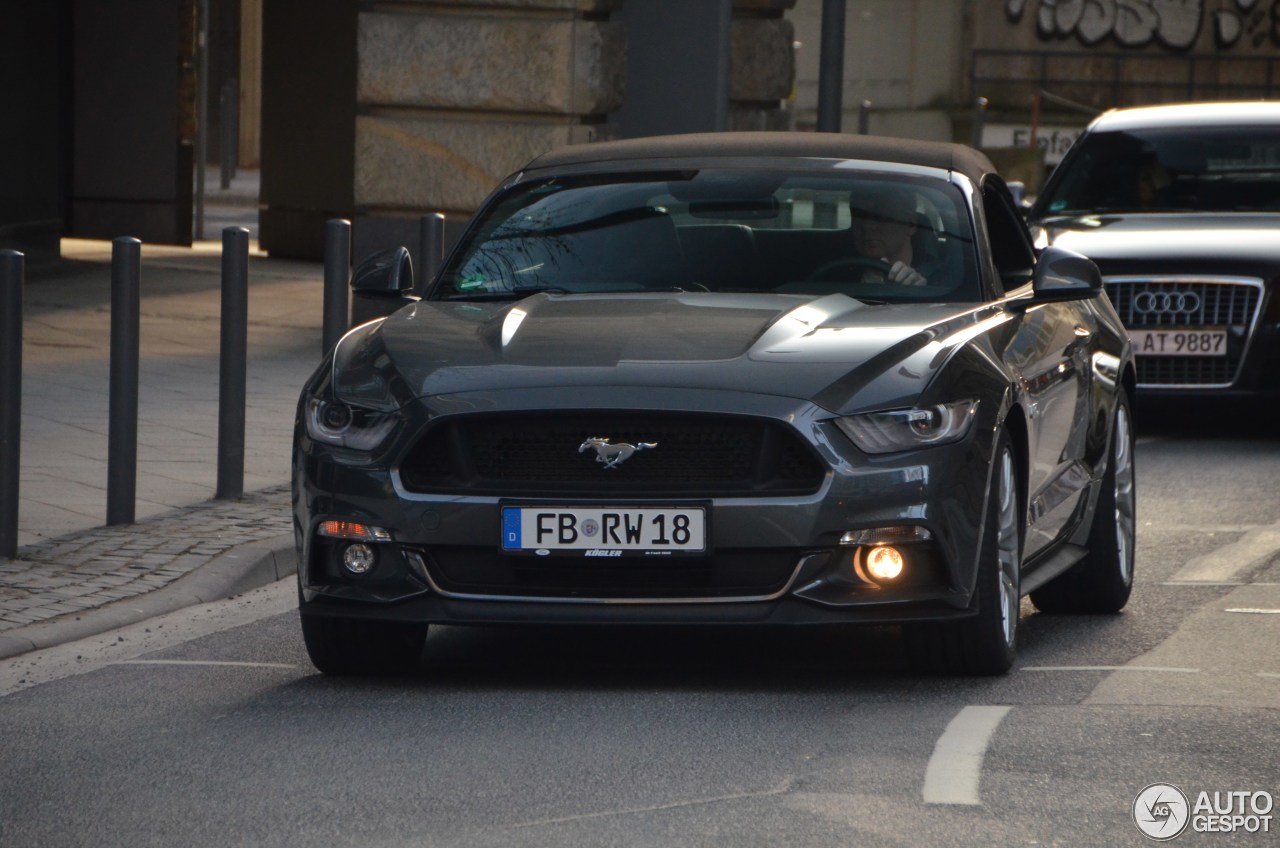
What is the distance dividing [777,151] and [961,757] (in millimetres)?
2593

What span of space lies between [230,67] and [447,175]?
32555 millimetres

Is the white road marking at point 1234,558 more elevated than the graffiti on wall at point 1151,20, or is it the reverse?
the graffiti on wall at point 1151,20

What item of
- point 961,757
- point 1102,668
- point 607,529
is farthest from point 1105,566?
point 961,757

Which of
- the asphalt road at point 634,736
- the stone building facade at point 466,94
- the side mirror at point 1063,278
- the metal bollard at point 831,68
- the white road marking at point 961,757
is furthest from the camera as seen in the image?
the stone building facade at point 466,94

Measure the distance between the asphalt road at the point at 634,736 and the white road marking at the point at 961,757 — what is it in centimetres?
1

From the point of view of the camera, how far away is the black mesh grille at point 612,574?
612cm

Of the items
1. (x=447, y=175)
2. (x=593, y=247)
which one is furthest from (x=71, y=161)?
(x=593, y=247)

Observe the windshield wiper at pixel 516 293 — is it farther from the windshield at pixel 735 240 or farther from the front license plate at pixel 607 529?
the front license plate at pixel 607 529

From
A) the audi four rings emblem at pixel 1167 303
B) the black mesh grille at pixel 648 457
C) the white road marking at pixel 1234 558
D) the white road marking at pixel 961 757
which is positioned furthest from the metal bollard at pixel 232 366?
the audi four rings emblem at pixel 1167 303

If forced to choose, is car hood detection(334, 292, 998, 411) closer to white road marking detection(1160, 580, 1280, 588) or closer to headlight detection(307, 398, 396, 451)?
headlight detection(307, 398, 396, 451)

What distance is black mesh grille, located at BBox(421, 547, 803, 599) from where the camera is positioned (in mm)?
6117

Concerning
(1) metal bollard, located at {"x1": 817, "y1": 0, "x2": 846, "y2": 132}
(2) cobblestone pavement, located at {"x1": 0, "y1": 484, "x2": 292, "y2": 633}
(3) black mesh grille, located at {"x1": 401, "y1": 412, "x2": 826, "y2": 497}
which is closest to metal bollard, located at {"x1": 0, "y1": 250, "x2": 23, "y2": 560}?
(2) cobblestone pavement, located at {"x1": 0, "y1": 484, "x2": 292, "y2": 633}

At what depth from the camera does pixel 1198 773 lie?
5398 mm

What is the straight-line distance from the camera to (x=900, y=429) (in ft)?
20.0
